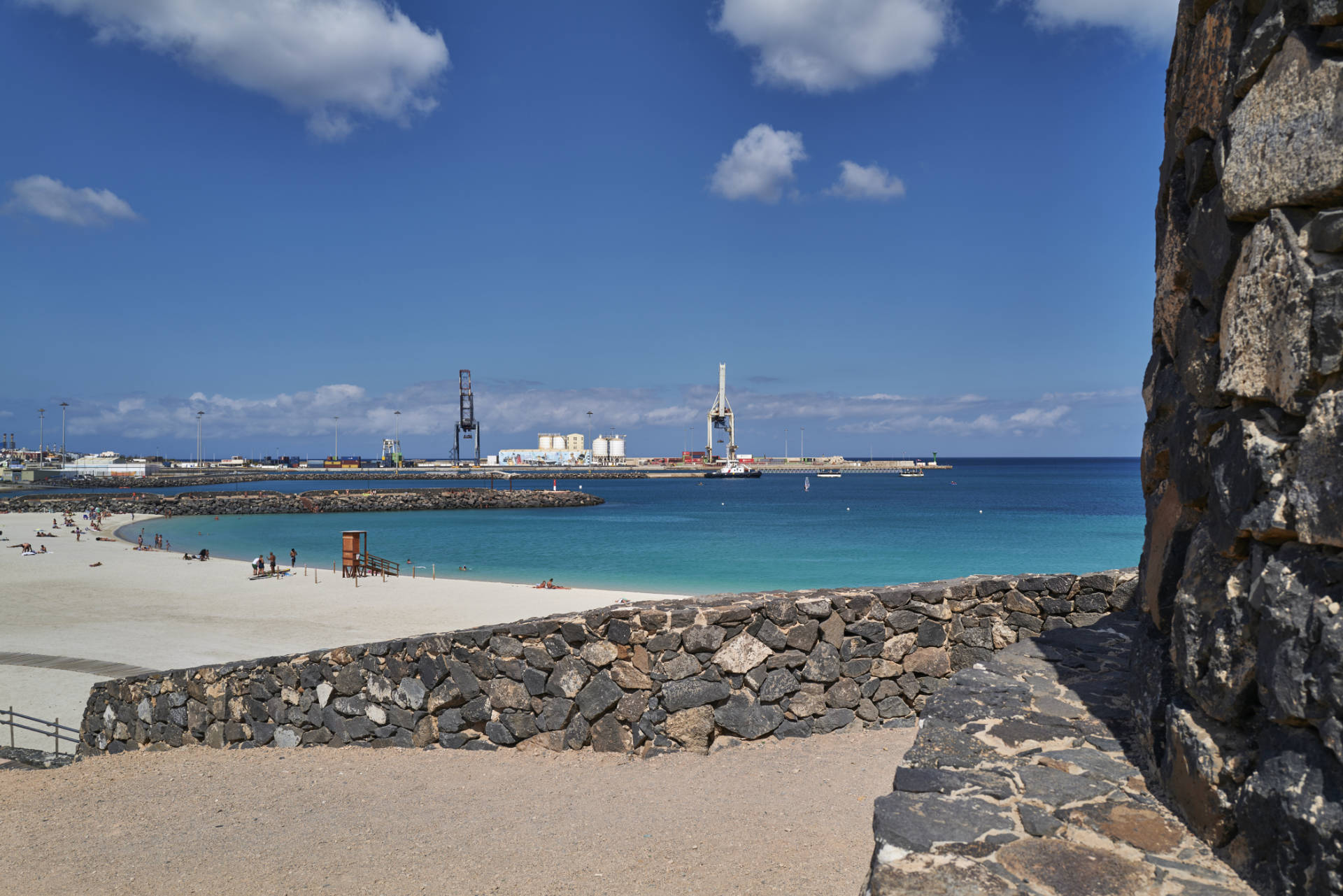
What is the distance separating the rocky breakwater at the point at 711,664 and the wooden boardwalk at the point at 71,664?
32.5 ft

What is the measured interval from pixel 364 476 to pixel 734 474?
204 feet

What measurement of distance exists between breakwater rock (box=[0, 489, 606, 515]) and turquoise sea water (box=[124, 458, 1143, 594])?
306 cm

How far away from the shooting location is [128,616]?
20062 millimetres

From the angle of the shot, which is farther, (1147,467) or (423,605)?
(423,605)

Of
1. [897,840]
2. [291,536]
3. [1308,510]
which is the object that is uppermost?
→ [1308,510]

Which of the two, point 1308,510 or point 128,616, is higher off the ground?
point 1308,510

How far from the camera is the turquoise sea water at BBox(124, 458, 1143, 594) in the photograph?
98.1 ft

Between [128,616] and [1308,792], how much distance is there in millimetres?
24318

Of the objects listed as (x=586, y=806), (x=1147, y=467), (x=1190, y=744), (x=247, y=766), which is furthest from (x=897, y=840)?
(x=247, y=766)

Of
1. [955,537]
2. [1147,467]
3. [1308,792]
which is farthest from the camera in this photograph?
[955,537]

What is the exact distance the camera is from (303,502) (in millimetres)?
64188

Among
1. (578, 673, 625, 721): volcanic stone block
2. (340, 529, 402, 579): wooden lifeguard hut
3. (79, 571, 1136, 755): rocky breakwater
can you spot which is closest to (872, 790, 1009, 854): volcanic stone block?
(79, 571, 1136, 755): rocky breakwater

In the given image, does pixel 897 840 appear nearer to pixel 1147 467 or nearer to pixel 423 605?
pixel 1147 467

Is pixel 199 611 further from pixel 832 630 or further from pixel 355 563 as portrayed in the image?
pixel 832 630
